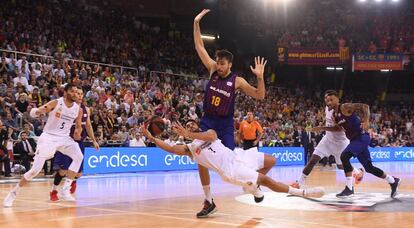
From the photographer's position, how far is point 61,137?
10.4m

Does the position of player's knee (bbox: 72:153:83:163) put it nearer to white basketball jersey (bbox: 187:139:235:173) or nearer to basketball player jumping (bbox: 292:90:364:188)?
white basketball jersey (bbox: 187:139:235:173)

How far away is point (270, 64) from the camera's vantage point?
4106 centimetres

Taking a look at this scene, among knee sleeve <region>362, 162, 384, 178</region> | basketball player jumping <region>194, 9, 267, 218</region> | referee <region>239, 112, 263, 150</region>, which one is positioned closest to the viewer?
basketball player jumping <region>194, 9, 267, 218</region>

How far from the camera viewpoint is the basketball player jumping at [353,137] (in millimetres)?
11281

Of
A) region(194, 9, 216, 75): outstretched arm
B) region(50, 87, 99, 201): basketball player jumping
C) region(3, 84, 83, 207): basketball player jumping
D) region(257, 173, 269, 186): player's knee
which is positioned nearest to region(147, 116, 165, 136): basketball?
region(194, 9, 216, 75): outstretched arm

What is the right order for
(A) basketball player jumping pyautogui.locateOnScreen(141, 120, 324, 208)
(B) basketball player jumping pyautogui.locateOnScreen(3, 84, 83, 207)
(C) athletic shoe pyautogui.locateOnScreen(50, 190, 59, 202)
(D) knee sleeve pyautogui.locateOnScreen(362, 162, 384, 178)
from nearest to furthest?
1. (A) basketball player jumping pyautogui.locateOnScreen(141, 120, 324, 208)
2. (B) basketball player jumping pyautogui.locateOnScreen(3, 84, 83, 207)
3. (C) athletic shoe pyautogui.locateOnScreen(50, 190, 59, 202)
4. (D) knee sleeve pyautogui.locateOnScreen(362, 162, 384, 178)

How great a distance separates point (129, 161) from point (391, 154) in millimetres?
19120

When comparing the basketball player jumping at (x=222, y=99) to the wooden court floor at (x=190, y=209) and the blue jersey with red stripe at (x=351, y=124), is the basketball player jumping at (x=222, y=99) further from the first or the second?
the blue jersey with red stripe at (x=351, y=124)

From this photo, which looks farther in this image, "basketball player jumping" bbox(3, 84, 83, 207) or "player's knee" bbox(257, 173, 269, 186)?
"basketball player jumping" bbox(3, 84, 83, 207)

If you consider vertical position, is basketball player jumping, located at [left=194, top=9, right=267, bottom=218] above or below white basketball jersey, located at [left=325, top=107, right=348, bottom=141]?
above

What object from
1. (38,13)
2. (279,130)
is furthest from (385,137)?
(38,13)

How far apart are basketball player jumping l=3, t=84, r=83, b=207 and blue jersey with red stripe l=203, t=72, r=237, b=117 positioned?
3193 millimetres

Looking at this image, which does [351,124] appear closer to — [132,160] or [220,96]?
[220,96]

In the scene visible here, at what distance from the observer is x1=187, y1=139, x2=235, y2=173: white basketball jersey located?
25.8 feet
